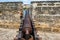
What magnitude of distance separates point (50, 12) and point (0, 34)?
8.01 feet

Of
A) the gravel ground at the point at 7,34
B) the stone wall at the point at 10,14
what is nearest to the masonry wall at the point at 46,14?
the stone wall at the point at 10,14

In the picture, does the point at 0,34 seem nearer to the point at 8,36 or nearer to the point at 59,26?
the point at 8,36

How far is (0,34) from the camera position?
22.5 ft

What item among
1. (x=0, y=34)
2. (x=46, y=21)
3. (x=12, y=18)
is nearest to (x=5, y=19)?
(x=12, y=18)

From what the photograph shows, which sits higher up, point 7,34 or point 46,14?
point 46,14

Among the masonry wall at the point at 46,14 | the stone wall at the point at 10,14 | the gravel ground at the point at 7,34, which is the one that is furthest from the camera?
the stone wall at the point at 10,14

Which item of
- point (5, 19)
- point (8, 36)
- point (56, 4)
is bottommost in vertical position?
point (8, 36)

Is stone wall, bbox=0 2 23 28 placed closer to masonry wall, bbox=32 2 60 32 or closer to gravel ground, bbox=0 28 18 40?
gravel ground, bbox=0 28 18 40

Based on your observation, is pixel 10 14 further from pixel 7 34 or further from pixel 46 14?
pixel 46 14

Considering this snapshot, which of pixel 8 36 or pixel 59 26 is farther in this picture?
pixel 59 26

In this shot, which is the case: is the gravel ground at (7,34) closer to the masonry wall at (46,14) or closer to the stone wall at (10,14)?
the stone wall at (10,14)

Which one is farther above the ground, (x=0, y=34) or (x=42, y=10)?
(x=42, y=10)

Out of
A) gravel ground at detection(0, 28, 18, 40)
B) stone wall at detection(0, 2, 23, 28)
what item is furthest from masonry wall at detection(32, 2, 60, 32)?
gravel ground at detection(0, 28, 18, 40)

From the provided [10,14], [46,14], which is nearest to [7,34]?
[10,14]
